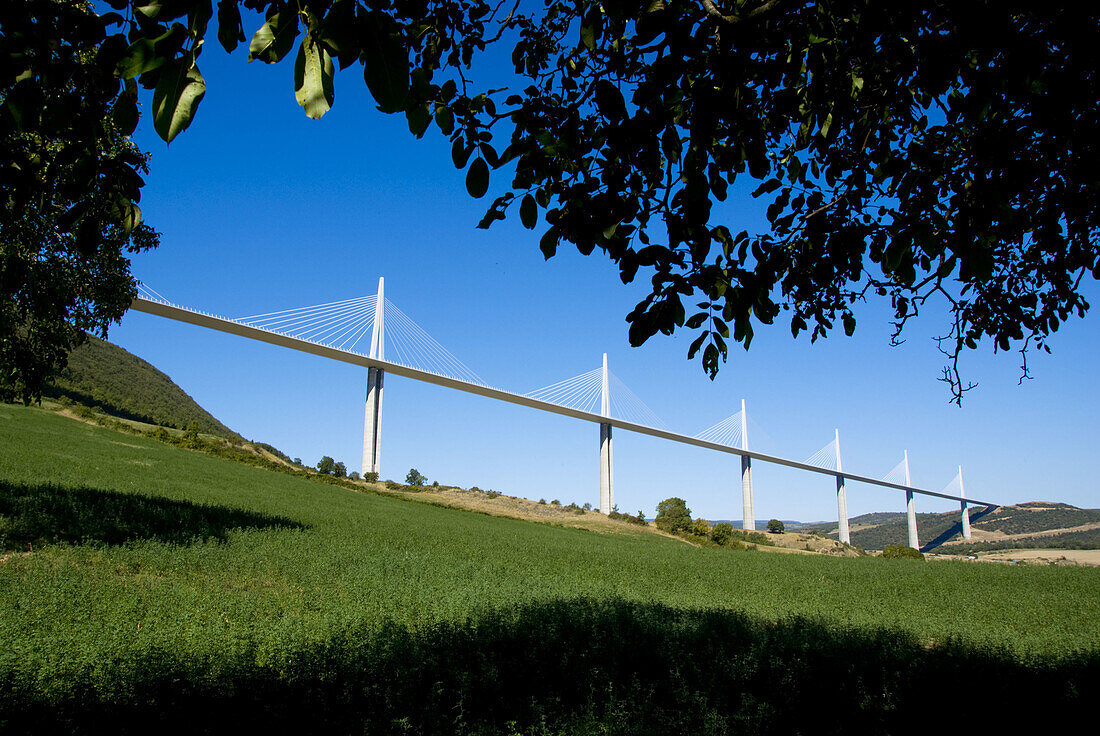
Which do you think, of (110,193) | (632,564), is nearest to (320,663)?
(110,193)

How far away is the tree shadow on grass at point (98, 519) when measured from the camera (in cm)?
991

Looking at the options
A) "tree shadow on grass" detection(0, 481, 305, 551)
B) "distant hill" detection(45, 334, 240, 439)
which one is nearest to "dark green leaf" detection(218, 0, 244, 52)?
"tree shadow on grass" detection(0, 481, 305, 551)

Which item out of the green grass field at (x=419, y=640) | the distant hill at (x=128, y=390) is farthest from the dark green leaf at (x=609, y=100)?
the distant hill at (x=128, y=390)

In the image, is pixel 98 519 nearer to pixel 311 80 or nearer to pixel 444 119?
pixel 444 119

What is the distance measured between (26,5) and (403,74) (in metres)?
1.59

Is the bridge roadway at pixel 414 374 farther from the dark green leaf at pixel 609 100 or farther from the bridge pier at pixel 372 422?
the dark green leaf at pixel 609 100

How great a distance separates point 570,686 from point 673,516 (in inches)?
1747

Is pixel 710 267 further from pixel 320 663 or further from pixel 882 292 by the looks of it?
pixel 320 663

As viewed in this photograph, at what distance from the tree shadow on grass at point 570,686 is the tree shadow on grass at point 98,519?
7100 mm

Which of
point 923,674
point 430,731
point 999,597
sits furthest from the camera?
point 999,597

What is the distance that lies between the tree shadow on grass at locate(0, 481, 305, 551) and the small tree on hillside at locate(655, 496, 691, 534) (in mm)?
35726

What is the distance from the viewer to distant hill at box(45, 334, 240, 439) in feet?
149

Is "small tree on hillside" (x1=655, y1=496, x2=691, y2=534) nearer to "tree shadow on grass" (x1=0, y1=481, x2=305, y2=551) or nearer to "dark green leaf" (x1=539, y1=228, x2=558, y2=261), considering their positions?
"tree shadow on grass" (x1=0, y1=481, x2=305, y2=551)

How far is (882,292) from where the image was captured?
16.1 ft
